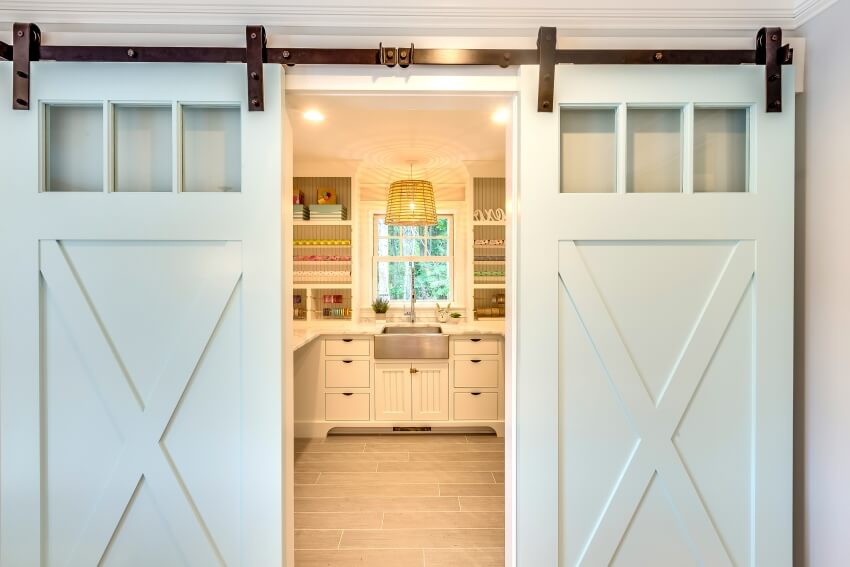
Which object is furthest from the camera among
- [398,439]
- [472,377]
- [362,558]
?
[472,377]

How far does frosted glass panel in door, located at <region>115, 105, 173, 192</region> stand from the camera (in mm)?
1289

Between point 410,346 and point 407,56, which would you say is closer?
point 407,56

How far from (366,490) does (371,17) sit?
2.50 meters

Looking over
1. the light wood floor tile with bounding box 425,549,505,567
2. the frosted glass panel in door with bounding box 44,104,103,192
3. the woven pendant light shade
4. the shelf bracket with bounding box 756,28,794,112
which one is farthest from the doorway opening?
the frosted glass panel in door with bounding box 44,104,103,192

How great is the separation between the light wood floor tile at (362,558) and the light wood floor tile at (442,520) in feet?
0.65

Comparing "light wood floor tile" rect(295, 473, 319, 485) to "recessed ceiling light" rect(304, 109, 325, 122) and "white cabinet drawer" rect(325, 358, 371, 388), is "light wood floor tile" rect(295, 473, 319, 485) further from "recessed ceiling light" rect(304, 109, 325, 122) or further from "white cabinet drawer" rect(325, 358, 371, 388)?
"recessed ceiling light" rect(304, 109, 325, 122)

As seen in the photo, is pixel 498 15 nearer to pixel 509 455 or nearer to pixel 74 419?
pixel 509 455

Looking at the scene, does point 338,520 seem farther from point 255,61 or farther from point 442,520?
point 255,61

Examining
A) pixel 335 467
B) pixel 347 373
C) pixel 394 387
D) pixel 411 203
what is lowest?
pixel 335 467

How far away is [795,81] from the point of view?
128cm

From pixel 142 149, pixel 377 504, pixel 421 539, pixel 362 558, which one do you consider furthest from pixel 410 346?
pixel 142 149

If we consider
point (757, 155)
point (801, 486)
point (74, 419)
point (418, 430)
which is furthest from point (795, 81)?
point (418, 430)

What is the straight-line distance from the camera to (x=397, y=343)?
3.40 metres

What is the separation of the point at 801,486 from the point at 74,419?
2360 mm
